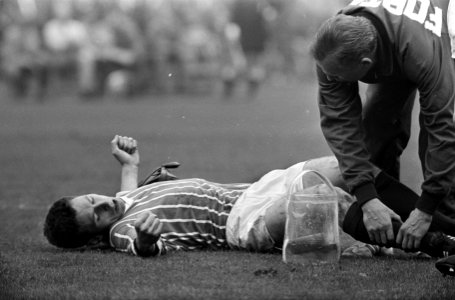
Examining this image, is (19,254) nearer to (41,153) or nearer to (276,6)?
(41,153)

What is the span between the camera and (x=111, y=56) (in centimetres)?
2241

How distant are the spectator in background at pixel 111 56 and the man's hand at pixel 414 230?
1820 cm

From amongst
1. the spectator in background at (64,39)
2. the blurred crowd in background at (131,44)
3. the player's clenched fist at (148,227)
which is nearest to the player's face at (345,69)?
the player's clenched fist at (148,227)

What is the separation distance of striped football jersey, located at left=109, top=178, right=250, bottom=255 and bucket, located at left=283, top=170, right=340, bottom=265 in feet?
1.88

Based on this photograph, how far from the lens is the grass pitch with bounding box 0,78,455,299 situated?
412 cm

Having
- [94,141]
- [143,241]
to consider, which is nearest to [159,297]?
[143,241]

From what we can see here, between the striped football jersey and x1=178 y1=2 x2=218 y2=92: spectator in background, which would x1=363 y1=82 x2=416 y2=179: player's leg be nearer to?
the striped football jersey

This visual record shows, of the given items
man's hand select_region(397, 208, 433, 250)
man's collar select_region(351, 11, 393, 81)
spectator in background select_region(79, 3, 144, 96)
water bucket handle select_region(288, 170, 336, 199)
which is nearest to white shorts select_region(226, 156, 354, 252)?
water bucket handle select_region(288, 170, 336, 199)

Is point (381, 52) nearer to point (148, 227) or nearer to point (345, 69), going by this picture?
point (345, 69)

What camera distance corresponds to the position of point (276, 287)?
13.4ft

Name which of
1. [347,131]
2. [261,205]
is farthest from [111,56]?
[347,131]

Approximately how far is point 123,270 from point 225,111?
1405 centimetres

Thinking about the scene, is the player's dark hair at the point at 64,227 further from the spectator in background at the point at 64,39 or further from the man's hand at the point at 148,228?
the spectator in background at the point at 64,39

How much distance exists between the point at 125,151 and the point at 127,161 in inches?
4.2
